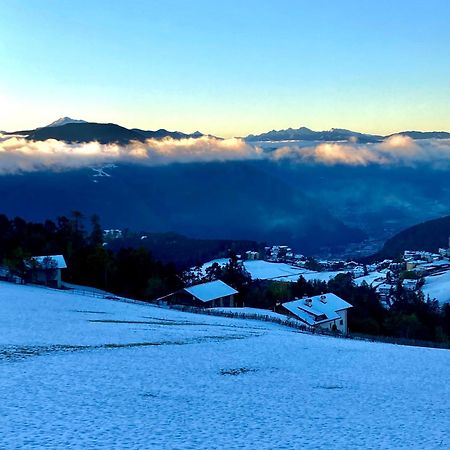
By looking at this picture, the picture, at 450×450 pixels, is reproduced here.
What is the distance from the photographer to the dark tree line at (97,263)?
3408 inches

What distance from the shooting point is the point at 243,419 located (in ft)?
55.0

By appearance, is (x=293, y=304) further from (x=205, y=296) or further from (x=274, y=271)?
(x=274, y=271)

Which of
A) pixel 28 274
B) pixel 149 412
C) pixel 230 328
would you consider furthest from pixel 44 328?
pixel 28 274

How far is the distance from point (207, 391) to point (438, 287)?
142m

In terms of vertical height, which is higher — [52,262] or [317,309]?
[52,262]

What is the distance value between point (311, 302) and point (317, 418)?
61541 mm

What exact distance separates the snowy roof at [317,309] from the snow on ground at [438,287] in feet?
198

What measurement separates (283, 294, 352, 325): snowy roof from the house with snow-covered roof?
9.82 meters

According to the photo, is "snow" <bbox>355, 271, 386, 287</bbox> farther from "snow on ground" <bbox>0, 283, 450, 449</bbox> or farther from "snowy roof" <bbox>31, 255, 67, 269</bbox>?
"snow on ground" <bbox>0, 283, 450, 449</bbox>

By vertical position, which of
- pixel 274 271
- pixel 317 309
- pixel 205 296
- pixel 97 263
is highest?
pixel 97 263

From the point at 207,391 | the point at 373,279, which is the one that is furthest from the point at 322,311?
the point at 373,279

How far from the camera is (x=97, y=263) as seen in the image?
8762cm

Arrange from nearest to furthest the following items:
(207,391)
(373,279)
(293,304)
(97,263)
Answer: (207,391)
(293,304)
(97,263)
(373,279)

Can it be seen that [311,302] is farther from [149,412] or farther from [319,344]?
[149,412]
